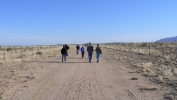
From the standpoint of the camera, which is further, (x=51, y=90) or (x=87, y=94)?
(x=51, y=90)

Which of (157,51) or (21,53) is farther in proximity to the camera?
(157,51)

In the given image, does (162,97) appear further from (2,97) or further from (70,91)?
(2,97)

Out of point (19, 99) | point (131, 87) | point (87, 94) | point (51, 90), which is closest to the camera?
point (19, 99)

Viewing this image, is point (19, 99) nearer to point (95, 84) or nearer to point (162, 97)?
point (95, 84)

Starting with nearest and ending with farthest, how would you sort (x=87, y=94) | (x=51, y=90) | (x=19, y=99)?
1. (x=19, y=99)
2. (x=87, y=94)
3. (x=51, y=90)

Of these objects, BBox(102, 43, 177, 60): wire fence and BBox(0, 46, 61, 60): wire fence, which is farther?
BBox(0, 46, 61, 60): wire fence

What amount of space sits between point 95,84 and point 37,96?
11.2ft

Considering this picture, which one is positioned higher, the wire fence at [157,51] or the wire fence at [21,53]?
the wire fence at [157,51]

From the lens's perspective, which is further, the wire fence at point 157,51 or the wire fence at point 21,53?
the wire fence at point 21,53

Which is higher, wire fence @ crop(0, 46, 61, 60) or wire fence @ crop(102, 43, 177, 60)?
wire fence @ crop(102, 43, 177, 60)

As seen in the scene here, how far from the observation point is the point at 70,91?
33.8 feet

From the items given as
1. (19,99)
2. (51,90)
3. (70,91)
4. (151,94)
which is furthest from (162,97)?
(19,99)

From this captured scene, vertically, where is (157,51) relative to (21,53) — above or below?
below

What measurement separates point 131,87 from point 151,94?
168 centimetres
